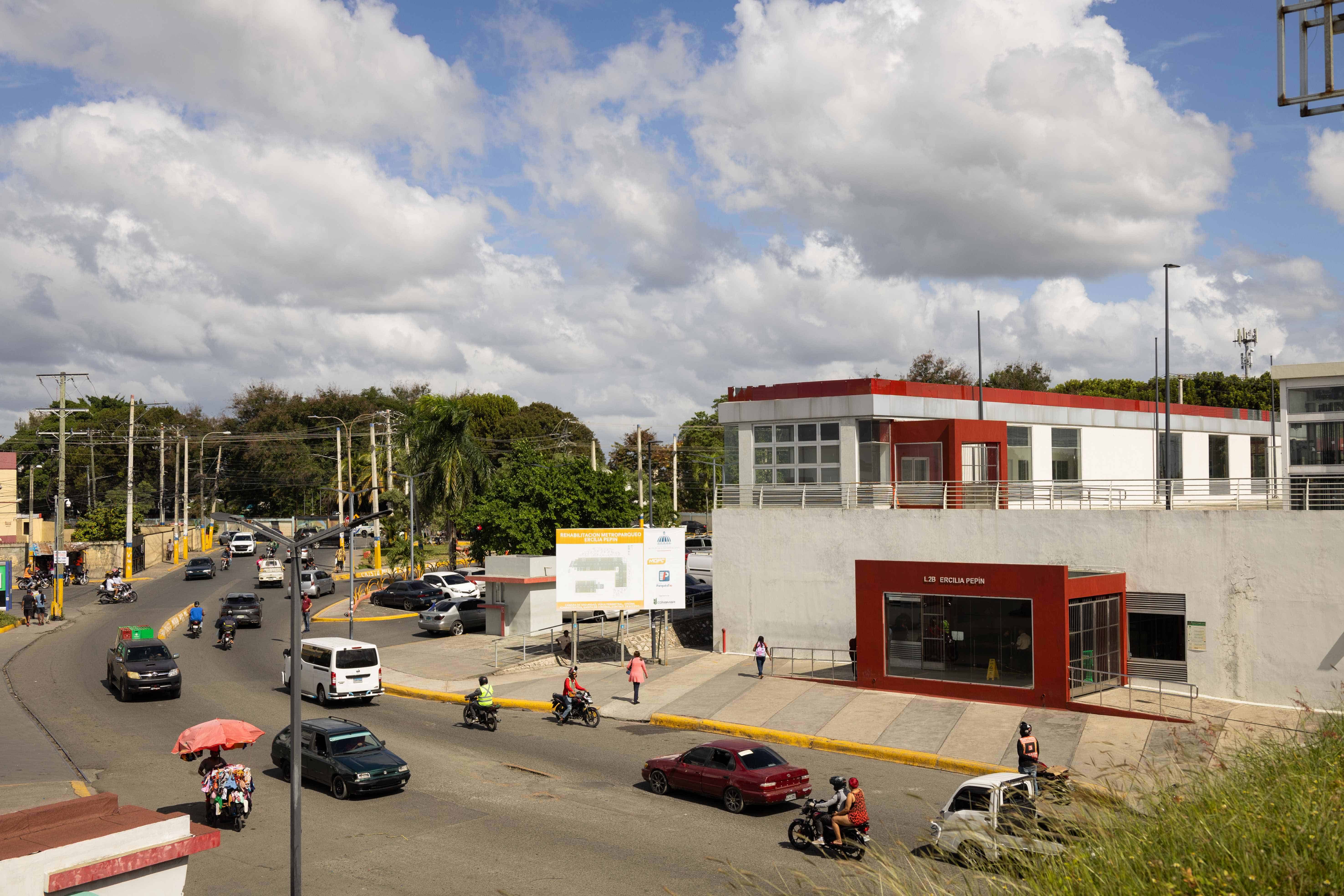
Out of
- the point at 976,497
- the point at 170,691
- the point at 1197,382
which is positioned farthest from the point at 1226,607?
the point at 1197,382

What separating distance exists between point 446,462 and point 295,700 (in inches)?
1835

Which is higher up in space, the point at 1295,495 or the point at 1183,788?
the point at 1295,495

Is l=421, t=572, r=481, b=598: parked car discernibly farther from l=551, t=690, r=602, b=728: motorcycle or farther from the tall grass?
the tall grass

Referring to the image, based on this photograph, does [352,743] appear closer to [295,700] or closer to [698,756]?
[295,700]

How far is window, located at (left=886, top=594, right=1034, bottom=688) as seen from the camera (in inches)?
1085

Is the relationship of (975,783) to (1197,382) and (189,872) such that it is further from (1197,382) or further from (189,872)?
(1197,382)

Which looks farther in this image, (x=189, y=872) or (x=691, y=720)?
(x=691, y=720)

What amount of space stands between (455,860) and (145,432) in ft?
372

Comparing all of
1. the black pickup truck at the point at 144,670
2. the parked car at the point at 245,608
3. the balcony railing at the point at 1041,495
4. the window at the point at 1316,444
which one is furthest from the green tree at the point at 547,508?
the window at the point at 1316,444

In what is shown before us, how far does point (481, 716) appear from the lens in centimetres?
2688

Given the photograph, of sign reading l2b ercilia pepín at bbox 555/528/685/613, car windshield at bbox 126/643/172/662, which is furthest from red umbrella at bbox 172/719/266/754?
sign reading l2b ercilia pepín at bbox 555/528/685/613

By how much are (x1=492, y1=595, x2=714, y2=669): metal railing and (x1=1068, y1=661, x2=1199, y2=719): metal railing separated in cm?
1452

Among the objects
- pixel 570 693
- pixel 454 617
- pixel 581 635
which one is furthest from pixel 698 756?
pixel 454 617

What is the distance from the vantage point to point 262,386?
127062 mm
